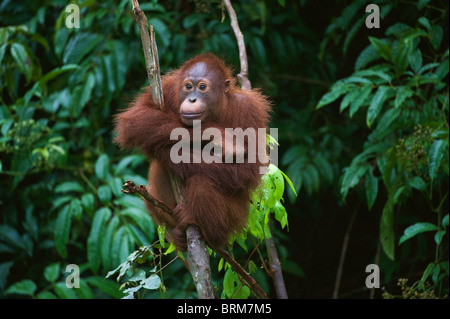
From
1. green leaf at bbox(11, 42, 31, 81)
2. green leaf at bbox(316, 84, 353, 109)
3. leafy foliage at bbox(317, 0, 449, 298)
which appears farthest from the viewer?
Answer: green leaf at bbox(11, 42, 31, 81)

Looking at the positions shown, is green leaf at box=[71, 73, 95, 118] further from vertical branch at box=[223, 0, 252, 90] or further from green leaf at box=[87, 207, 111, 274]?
vertical branch at box=[223, 0, 252, 90]

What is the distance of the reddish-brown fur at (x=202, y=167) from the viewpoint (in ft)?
8.87

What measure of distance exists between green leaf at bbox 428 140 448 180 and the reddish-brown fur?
1094 mm

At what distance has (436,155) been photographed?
3318mm

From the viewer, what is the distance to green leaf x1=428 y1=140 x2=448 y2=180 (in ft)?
10.8

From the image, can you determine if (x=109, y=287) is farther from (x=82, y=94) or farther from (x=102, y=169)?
(x=82, y=94)

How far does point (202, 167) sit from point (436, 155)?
60.3 inches

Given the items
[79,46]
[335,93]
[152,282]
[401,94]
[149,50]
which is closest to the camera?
[149,50]

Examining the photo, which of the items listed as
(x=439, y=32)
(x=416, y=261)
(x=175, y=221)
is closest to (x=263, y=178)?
(x=175, y=221)

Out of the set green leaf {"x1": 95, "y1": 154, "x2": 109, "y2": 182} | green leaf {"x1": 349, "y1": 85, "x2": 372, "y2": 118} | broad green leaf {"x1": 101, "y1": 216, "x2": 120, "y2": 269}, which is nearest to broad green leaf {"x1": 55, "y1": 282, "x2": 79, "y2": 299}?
broad green leaf {"x1": 101, "y1": 216, "x2": 120, "y2": 269}

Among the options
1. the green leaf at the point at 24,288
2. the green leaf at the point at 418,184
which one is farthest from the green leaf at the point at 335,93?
the green leaf at the point at 24,288

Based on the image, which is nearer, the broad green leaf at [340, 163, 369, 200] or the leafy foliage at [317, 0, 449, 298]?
the leafy foliage at [317, 0, 449, 298]

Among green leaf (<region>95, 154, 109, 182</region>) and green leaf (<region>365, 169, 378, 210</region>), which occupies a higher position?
green leaf (<region>95, 154, 109, 182</region>)

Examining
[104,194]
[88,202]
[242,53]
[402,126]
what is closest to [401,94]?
[402,126]
